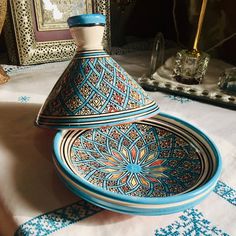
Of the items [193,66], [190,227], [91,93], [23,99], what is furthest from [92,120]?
[193,66]

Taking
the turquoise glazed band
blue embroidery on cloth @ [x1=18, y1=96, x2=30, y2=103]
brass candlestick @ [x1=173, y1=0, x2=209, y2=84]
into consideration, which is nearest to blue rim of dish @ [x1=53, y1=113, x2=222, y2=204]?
the turquoise glazed band

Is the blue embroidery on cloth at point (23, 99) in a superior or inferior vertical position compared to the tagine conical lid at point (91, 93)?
inferior

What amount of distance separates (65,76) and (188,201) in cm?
25

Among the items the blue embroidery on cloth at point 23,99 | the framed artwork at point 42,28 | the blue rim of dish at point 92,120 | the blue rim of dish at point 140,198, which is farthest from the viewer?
the framed artwork at point 42,28

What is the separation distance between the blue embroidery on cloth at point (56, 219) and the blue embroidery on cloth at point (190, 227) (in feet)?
0.26

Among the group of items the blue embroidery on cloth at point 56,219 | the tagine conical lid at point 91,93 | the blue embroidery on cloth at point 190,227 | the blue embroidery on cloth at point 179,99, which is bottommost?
the blue embroidery on cloth at point 179,99

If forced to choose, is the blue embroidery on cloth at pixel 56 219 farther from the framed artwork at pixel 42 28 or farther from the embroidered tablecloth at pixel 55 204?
the framed artwork at pixel 42 28

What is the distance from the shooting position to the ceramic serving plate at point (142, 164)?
272 millimetres

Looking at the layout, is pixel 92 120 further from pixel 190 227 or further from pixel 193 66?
pixel 193 66

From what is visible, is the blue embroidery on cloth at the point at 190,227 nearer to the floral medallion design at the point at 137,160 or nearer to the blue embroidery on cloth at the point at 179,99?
the floral medallion design at the point at 137,160

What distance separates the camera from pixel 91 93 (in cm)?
39

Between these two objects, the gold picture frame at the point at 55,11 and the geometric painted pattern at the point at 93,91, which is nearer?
the geometric painted pattern at the point at 93,91

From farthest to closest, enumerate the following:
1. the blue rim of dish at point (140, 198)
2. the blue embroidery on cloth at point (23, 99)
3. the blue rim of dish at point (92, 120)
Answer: the blue embroidery on cloth at point (23, 99)
the blue rim of dish at point (92, 120)
the blue rim of dish at point (140, 198)

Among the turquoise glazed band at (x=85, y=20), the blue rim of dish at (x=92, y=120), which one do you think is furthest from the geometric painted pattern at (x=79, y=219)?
the turquoise glazed band at (x=85, y=20)
